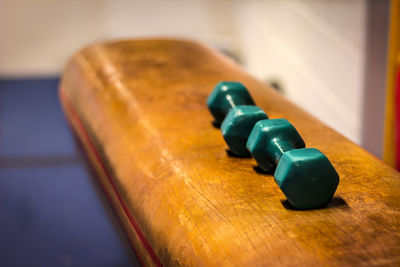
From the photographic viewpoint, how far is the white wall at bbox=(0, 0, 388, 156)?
239cm

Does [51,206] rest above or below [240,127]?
below

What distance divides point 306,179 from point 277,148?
9 cm

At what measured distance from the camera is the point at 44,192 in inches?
65.5

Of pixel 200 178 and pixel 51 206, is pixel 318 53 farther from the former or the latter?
pixel 200 178

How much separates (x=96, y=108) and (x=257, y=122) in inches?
20.7

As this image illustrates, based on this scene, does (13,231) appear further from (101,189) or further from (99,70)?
(99,70)

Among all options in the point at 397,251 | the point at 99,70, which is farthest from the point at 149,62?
the point at 397,251

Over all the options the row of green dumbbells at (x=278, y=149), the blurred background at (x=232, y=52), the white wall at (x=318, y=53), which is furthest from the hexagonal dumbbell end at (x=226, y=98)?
the white wall at (x=318, y=53)

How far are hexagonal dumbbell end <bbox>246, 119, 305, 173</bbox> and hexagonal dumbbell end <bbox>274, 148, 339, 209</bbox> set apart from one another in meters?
0.06

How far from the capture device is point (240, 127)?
2.91ft

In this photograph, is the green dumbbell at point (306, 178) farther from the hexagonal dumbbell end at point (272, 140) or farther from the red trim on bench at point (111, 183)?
the red trim on bench at point (111, 183)

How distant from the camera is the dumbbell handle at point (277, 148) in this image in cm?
79

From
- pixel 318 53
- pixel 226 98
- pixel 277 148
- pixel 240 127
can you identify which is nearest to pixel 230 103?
pixel 226 98

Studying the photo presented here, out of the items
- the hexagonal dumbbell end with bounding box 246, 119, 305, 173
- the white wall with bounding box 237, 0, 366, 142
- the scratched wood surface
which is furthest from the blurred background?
the hexagonal dumbbell end with bounding box 246, 119, 305, 173
